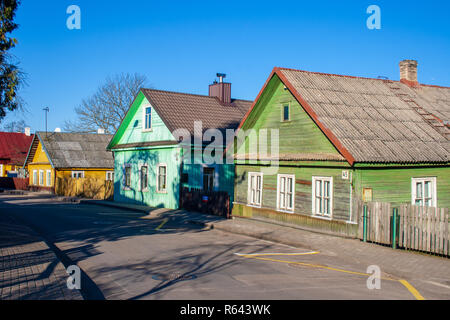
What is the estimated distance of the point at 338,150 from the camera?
15.2m

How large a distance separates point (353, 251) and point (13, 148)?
6151 cm

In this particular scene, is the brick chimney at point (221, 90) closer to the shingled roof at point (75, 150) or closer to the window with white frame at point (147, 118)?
the window with white frame at point (147, 118)

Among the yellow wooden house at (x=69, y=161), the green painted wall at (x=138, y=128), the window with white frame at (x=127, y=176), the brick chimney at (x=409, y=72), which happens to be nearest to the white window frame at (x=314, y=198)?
the brick chimney at (x=409, y=72)

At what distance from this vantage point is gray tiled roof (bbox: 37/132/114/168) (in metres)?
42.4

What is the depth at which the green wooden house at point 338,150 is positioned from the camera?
15.3 m

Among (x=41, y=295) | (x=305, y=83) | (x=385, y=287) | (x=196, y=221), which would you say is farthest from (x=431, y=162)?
(x=41, y=295)

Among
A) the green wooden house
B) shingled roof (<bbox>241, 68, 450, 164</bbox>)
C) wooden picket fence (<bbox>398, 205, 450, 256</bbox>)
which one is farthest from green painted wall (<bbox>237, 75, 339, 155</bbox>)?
wooden picket fence (<bbox>398, 205, 450, 256</bbox>)

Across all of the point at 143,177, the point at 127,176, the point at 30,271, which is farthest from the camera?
the point at 127,176

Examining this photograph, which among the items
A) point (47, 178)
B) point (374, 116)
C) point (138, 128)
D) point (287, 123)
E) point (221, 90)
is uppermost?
point (221, 90)

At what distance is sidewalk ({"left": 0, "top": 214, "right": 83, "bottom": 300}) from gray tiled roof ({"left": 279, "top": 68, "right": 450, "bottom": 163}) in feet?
31.5

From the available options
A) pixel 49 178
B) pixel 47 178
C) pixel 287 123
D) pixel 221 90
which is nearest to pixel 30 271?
pixel 287 123

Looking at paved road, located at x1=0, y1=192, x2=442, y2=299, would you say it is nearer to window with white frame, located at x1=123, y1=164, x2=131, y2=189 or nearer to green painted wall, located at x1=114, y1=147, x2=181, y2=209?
green painted wall, located at x1=114, y1=147, x2=181, y2=209

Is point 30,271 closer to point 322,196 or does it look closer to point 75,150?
point 322,196
